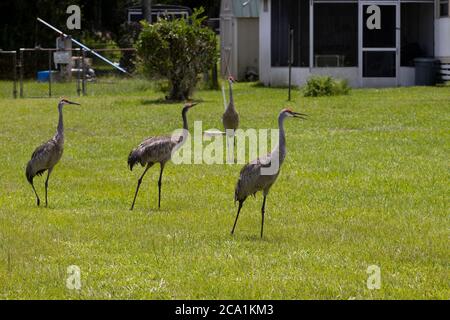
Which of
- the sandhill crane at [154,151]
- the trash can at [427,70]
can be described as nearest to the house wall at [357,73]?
the trash can at [427,70]

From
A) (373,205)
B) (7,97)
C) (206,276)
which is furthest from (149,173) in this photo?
(7,97)

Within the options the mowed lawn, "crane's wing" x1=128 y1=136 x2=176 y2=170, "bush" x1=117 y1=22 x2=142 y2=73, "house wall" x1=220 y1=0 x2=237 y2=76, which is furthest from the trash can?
"crane's wing" x1=128 y1=136 x2=176 y2=170

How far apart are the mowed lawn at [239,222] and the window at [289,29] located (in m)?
13.5

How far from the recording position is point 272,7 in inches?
1516

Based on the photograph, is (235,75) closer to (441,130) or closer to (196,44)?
(196,44)

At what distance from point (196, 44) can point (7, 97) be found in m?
7.50

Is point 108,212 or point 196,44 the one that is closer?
point 108,212

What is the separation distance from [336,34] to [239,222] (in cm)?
2496

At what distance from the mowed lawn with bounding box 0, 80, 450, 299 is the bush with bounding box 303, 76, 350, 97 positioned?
8259 millimetres

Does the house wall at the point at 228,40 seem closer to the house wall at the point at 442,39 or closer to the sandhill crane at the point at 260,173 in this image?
the house wall at the point at 442,39

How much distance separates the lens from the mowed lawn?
9719 millimetres

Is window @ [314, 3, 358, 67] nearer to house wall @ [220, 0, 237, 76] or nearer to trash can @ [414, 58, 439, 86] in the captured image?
trash can @ [414, 58, 439, 86]

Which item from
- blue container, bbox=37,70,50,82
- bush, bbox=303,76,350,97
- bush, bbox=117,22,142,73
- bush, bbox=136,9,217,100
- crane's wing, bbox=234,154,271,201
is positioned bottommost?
crane's wing, bbox=234,154,271,201

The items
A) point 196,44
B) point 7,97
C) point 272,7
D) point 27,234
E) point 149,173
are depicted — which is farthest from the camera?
point 272,7
